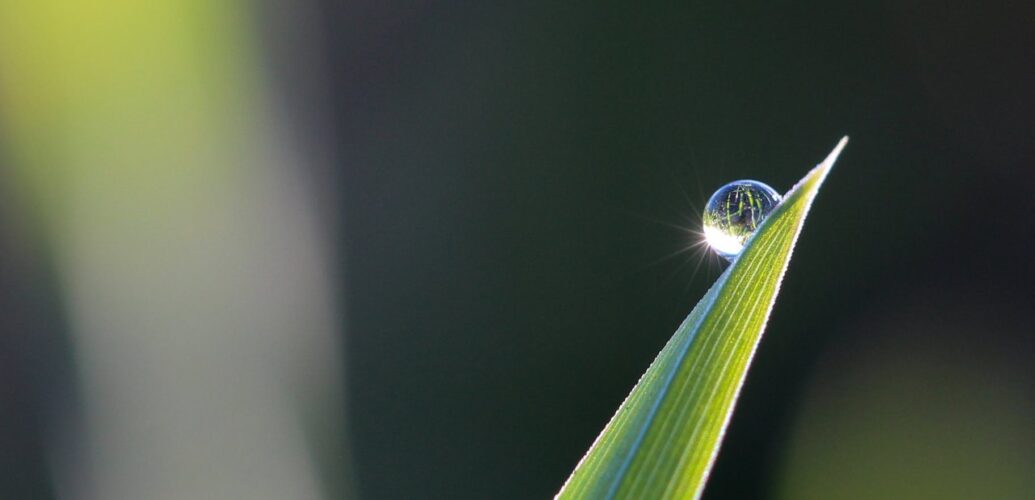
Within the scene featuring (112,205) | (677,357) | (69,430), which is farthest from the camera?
(112,205)

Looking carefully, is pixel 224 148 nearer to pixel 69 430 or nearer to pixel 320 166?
pixel 320 166

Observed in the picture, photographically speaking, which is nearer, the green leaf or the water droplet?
the green leaf

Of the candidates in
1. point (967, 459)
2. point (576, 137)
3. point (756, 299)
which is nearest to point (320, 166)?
point (576, 137)

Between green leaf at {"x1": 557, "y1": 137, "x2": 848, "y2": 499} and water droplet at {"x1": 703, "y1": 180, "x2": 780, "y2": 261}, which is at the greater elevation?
water droplet at {"x1": 703, "y1": 180, "x2": 780, "y2": 261}

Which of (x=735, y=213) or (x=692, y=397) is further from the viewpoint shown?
(x=735, y=213)
